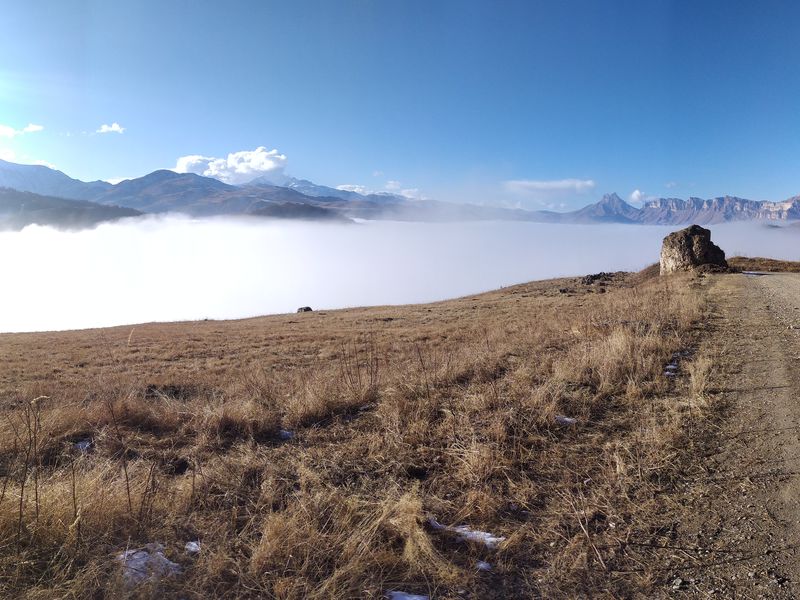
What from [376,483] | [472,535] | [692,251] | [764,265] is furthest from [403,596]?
[764,265]

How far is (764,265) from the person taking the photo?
33812 millimetres

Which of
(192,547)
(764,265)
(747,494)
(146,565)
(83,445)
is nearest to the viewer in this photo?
(146,565)

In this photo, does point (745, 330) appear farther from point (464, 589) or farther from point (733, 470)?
point (464, 589)

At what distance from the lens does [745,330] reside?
994 centimetres

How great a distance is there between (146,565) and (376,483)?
2057 mm

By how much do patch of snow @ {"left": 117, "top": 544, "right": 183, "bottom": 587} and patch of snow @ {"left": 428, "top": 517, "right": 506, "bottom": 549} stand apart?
1993mm

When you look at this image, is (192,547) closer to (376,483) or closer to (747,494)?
(376,483)

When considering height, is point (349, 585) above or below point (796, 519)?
below

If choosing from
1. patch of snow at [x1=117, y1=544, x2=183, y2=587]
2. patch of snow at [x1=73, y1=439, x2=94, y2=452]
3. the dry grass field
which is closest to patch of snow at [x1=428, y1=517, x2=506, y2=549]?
the dry grass field

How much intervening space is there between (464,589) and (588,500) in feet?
5.06

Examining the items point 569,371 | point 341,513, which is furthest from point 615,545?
point 569,371

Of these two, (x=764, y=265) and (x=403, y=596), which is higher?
(x=764, y=265)

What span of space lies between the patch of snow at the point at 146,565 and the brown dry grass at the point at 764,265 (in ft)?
123

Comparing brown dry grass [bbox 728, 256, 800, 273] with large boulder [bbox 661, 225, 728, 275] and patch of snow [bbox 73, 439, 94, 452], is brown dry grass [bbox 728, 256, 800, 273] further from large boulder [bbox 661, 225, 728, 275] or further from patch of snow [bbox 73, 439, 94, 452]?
patch of snow [bbox 73, 439, 94, 452]
